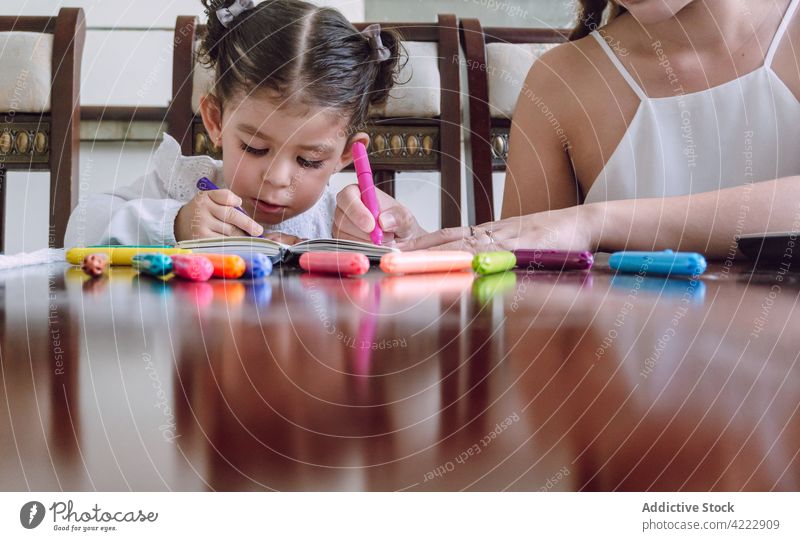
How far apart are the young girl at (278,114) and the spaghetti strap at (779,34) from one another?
373 millimetres

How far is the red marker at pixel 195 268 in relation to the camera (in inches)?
11.6

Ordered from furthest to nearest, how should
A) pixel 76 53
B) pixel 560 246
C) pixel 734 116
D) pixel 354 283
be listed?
1. pixel 76 53
2. pixel 734 116
3. pixel 560 246
4. pixel 354 283

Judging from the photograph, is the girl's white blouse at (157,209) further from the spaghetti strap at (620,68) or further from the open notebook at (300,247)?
the spaghetti strap at (620,68)

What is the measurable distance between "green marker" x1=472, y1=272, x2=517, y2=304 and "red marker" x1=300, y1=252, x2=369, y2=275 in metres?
0.06

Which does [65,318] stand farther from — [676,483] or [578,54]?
[578,54]

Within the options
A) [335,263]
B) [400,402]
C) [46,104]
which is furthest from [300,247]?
[46,104]

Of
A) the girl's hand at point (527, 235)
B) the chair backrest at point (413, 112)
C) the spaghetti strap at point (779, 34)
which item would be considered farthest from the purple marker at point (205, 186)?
the spaghetti strap at point (779, 34)

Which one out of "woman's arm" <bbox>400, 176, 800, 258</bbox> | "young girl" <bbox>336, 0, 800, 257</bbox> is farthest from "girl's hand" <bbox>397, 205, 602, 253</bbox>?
"young girl" <bbox>336, 0, 800, 257</bbox>

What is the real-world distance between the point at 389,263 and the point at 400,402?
0.72 ft

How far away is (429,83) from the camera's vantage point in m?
0.78

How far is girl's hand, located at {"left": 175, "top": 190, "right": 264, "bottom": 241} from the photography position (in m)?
0.56

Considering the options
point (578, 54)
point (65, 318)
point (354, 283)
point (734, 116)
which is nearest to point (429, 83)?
point (578, 54)

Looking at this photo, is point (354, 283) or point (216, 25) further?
point (216, 25)
